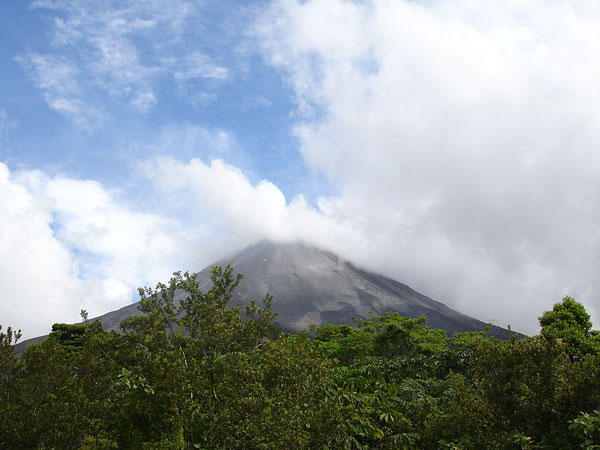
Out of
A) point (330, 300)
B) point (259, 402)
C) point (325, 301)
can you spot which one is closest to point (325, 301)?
point (325, 301)

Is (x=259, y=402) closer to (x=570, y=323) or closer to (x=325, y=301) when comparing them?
(x=570, y=323)

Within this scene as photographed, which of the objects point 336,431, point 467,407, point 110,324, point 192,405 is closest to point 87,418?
point 192,405

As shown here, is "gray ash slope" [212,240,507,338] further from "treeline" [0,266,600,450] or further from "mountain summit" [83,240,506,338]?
"treeline" [0,266,600,450]

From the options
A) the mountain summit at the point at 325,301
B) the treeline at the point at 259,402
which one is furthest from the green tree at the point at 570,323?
the mountain summit at the point at 325,301

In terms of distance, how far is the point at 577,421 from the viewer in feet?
20.3

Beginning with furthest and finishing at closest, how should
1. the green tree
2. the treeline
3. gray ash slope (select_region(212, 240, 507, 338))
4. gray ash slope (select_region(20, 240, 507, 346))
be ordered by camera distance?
gray ash slope (select_region(212, 240, 507, 338))
gray ash slope (select_region(20, 240, 507, 346))
the green tree
the treeline

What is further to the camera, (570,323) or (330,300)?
(330,300)

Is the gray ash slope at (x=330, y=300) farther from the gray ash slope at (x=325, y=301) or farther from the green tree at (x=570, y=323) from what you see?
the green tree at (x=570, y=323)

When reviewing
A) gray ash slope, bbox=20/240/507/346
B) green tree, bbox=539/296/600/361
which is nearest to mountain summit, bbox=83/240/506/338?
gray ash slope, bbox=20/240/507/346

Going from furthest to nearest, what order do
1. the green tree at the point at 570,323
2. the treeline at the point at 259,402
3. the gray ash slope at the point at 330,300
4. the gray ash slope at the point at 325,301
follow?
the gray ash slope at the point at 330,300 < the gray ash slope at the point at 325,301 < the green tree at the point at 570,323 < the treeline at the point at 259,402

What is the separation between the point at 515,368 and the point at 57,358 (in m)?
9.85

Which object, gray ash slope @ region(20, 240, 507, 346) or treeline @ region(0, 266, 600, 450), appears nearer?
treeline @ region(0, 266, 600, 450)

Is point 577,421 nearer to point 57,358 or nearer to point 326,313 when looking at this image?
point 57,358

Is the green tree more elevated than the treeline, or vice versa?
the green tree
